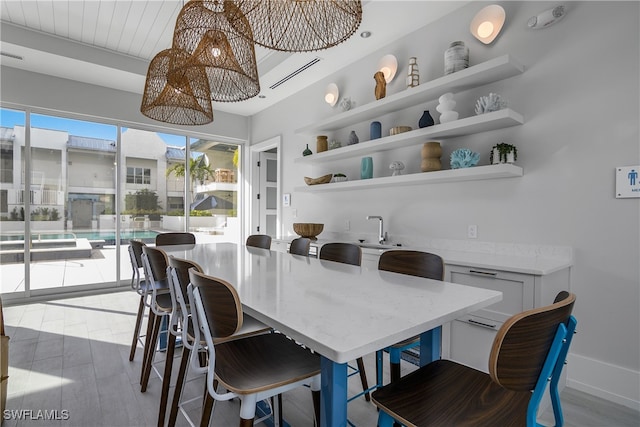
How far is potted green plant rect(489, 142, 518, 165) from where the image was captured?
2.44 metres

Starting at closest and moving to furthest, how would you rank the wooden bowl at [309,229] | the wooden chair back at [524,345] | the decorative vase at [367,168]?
1. the wooden chair back at [524,345]
2. the decorative vase at [367,168]
3. the wooden bowl at [309,229]

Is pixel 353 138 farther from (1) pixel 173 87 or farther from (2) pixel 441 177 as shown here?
(1) pixel 173 87

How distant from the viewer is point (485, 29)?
2672 mm

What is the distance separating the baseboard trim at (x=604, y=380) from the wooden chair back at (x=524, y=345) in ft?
5.98

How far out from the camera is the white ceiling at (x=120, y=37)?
3.14 metres

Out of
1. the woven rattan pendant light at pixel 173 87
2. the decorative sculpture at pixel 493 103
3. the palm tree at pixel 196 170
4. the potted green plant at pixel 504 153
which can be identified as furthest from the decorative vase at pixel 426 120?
the palm tree at pixel 196 170

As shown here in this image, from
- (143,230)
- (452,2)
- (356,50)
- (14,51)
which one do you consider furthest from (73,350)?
(452,2)

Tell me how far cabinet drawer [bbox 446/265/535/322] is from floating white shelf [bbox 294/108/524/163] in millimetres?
1098

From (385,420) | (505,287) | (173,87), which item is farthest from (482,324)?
(173,87)

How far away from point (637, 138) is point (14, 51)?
18.6 ft

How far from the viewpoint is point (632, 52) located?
6.78 ft

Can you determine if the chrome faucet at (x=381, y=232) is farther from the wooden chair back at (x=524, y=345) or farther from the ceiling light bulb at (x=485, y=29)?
the wooden chair back at (x=524, y=345)

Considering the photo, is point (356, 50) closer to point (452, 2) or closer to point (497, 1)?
point (452, 2)

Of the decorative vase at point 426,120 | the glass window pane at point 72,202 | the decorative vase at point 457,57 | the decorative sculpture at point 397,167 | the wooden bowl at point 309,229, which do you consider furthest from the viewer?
the glass window pane at point 72,202
